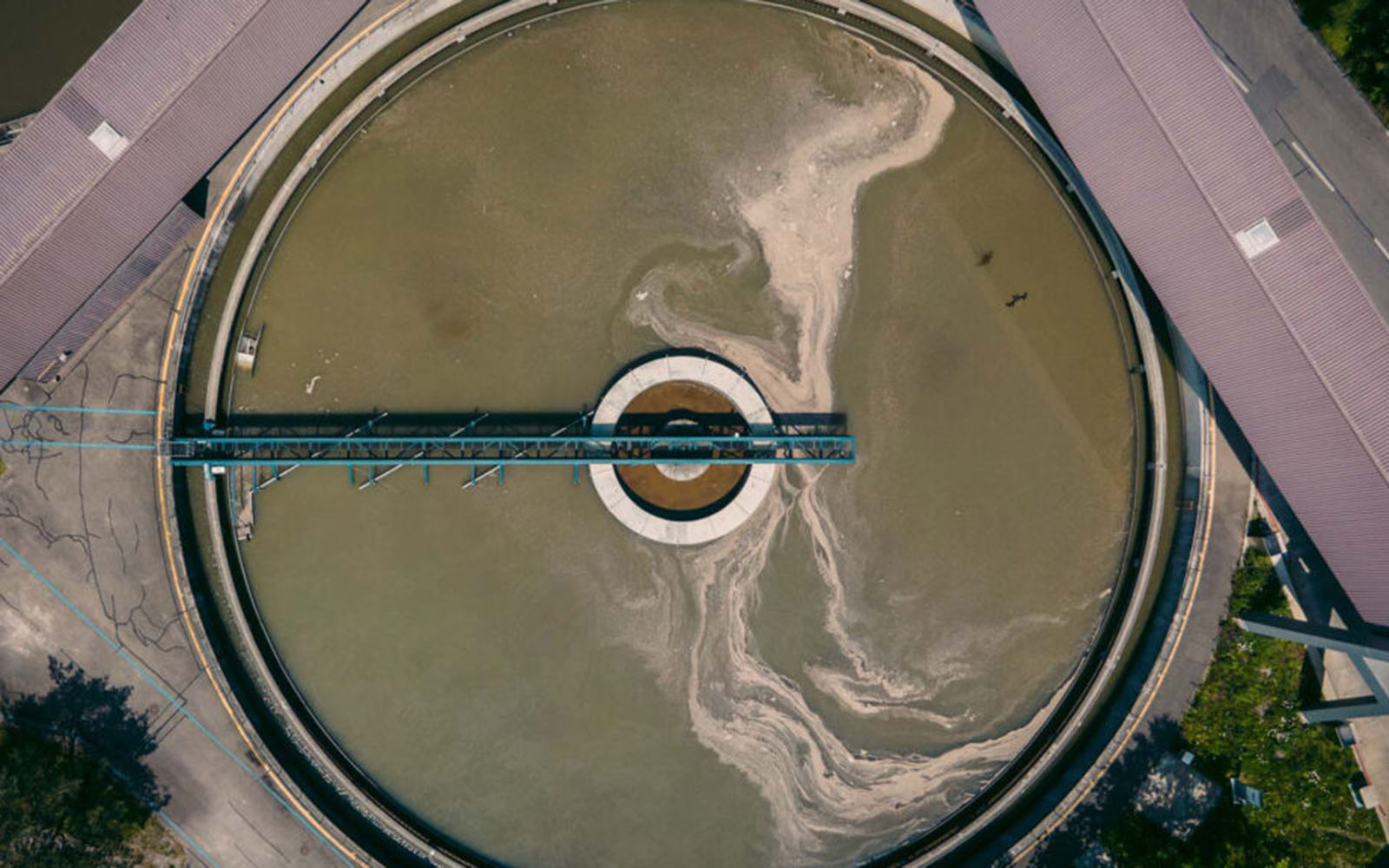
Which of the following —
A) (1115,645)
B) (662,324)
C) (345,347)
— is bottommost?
(1115,645)

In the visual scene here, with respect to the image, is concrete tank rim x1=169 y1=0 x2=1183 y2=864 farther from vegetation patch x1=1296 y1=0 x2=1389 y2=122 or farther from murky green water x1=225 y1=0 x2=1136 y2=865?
vegetation patch x1=1296 y1=0 x2=1389 y2=122

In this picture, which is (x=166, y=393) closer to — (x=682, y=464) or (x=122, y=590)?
(x=122, y=590)

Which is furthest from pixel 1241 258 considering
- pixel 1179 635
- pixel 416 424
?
pixel 416 424

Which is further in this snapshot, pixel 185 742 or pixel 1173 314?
pixel 185 742

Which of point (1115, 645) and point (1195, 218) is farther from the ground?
point (1195, 218)

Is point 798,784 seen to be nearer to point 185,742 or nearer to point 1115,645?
point 1115,645

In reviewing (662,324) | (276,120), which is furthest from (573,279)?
(276,120)
